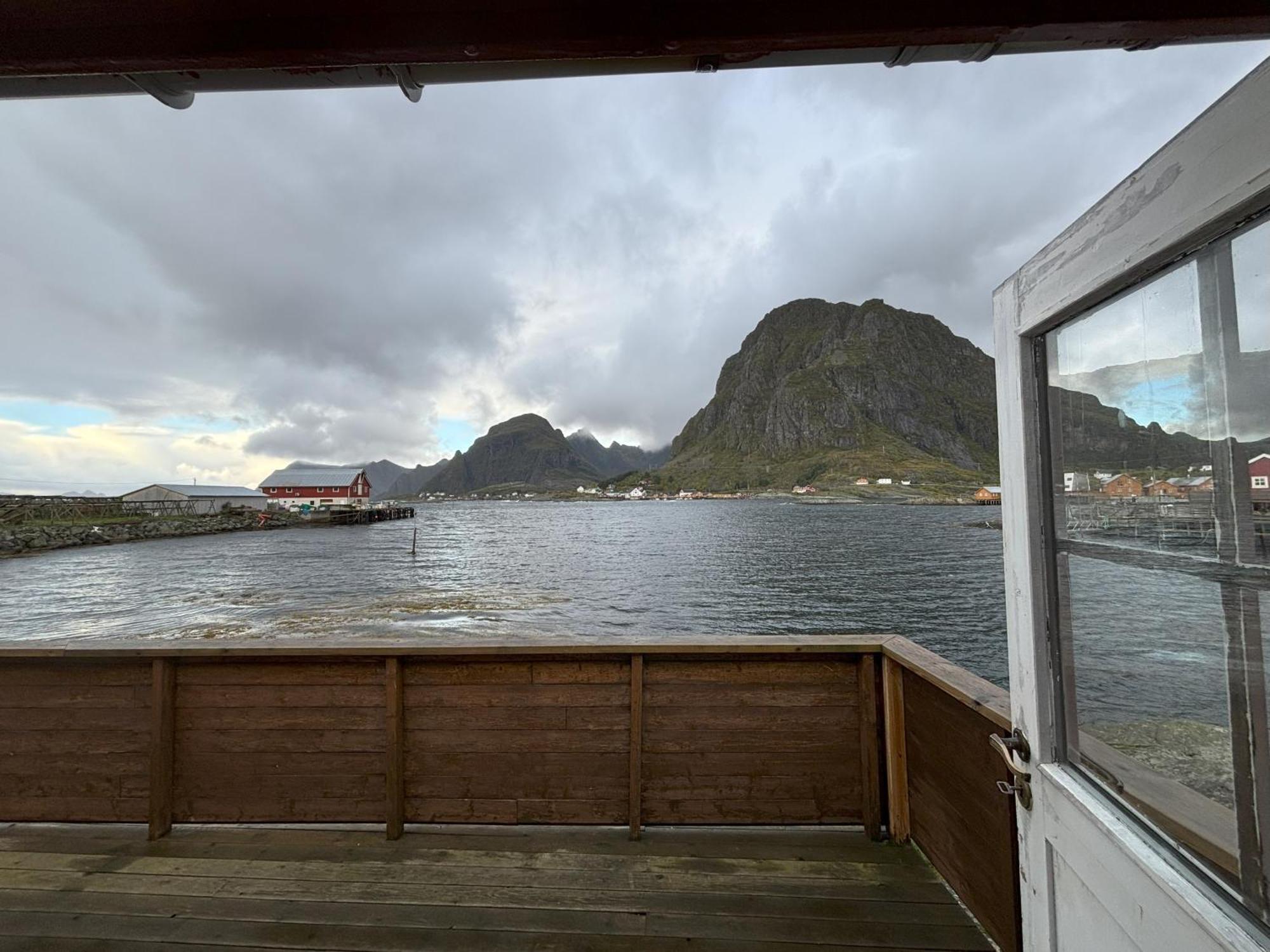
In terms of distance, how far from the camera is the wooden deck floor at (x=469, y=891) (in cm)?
186

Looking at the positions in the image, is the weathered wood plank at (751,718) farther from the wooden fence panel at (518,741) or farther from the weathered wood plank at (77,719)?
the weathered wood plank at (77,719)

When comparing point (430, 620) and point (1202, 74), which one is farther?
point (430, 620)

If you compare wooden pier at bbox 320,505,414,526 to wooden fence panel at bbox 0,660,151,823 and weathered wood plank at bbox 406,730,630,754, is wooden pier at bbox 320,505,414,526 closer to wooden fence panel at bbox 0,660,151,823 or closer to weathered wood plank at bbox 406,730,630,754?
wooden fence panel at bbox 0,660,151,823

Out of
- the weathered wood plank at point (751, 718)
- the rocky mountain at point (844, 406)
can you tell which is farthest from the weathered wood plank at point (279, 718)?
the rocky mountain at point (844, 406)

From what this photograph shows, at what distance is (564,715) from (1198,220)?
7.96 feet

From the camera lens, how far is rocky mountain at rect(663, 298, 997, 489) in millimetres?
131500

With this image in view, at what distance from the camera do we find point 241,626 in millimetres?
12555

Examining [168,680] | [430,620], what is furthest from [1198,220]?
[430,620]

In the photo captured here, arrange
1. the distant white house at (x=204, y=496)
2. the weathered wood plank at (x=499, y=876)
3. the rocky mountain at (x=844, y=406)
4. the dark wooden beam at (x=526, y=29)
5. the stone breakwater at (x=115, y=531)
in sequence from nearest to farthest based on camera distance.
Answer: the dark wooden beam at (x=526, y=29), the weathered wood plank at (x=499, y=876), the stone breakwater at (x=115, y=531), the distant white house at (x=204, y=496), the rocky mountain at (x=844, y=406)

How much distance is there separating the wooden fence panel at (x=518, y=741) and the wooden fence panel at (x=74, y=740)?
1186 millimetres

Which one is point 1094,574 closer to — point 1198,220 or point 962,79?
point 1198,220

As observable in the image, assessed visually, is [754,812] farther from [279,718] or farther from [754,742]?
[279,718]

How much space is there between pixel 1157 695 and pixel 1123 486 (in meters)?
0.36

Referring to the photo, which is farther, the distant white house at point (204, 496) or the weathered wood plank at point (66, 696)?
the distant white house at point (204, 496)
